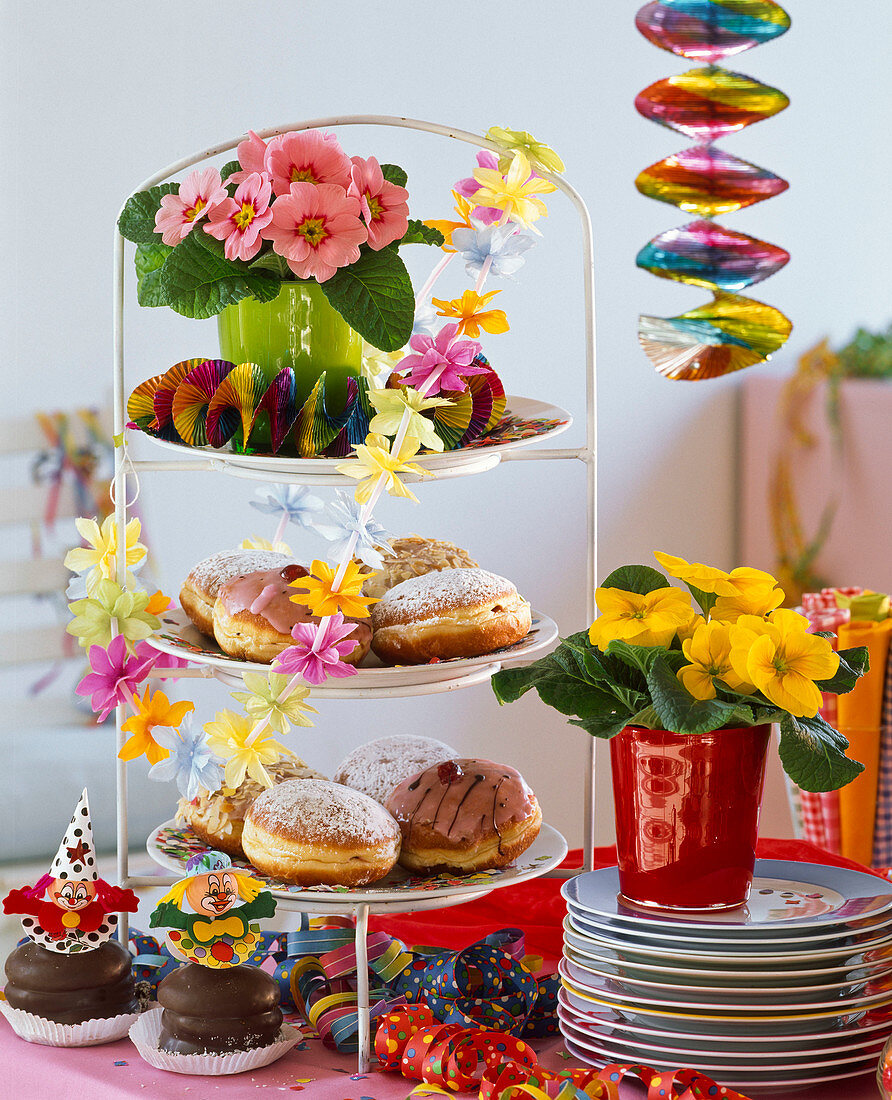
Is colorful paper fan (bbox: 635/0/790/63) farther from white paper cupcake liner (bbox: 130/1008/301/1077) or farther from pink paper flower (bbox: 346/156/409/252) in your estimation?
white paper cupcake liner (bbox: 130/1008/301/1077)

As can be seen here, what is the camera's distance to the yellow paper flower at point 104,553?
1187mm

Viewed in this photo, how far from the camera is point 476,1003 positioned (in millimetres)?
1079

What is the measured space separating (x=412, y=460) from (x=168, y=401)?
0.78 ft

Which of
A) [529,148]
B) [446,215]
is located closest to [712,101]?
[529,148]

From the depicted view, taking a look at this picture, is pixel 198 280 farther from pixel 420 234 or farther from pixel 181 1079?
pixel 181 1079

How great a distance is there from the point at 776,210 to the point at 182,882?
123 inches

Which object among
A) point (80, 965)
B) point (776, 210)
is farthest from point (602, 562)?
point (80, 965)

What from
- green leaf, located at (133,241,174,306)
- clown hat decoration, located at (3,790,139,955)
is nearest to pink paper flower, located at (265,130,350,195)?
green leaf, located at (133,241,174,306)

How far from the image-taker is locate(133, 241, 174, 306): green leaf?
1075 mm

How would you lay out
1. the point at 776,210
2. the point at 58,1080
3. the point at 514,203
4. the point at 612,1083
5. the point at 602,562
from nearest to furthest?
the point at 612,1083 → the point at 58,1080 → the point at 514,203 → the point at 602,562 → the point at 776,210

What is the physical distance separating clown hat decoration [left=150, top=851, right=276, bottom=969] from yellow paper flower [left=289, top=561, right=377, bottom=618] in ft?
0.73

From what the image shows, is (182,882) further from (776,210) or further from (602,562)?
(776,210)

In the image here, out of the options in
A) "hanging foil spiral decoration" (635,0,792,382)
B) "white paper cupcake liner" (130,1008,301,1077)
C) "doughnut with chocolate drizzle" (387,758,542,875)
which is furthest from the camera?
"hanging foil spiral decoration" (635,0,792,382)

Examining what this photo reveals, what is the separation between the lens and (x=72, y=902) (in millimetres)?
1056
